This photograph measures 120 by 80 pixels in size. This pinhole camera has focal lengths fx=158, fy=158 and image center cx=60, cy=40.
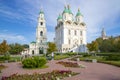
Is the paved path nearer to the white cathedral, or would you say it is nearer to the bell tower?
the white cathedral

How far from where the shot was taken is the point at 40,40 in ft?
281

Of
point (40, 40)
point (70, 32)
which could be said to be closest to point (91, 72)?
point (70, 32)

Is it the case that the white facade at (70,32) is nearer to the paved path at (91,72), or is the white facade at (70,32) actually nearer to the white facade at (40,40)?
the white facade at (40,40)

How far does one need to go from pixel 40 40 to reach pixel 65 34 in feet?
46.3

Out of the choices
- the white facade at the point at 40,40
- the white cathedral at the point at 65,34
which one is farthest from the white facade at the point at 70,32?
the white facade at the point at 40,40

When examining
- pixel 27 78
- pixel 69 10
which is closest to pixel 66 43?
pixel 69 10

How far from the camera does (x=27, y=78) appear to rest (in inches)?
484

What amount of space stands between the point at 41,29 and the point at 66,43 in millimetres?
15765

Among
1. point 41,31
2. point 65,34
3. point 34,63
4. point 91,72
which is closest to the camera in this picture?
point 91,72

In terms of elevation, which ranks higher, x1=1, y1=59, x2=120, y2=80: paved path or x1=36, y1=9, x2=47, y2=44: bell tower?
x1=36, y1=9, x2=47, y2=44: bell tower

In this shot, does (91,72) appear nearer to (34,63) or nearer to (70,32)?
(34,63)

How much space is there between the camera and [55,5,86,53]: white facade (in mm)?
81300

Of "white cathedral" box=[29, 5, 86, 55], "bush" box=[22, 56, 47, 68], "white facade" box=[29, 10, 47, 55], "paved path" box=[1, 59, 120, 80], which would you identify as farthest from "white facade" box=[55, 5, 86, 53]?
"paved path" box=[1, 59, 120, 80]

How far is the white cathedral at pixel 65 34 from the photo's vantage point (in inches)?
3259
